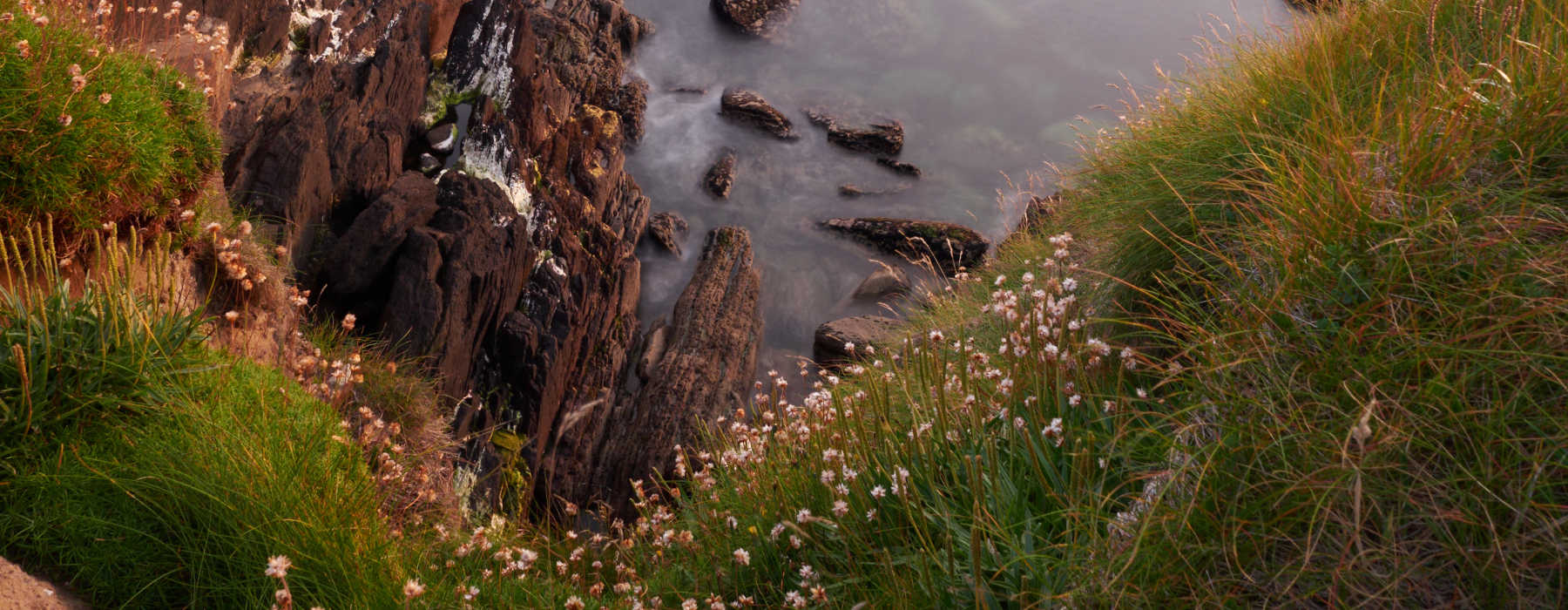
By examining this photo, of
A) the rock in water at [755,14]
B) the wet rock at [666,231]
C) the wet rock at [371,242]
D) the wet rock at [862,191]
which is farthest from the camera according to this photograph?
the rock in water at [755,14]

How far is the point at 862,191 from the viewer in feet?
58.9

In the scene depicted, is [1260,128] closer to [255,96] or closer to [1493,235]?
[1493,235]

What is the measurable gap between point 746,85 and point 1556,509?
723 inches

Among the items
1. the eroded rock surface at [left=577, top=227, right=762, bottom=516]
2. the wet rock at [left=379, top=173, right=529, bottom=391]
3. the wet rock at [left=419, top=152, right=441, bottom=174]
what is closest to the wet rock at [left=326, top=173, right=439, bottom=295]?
the wet rock at [left=379, top=173, right=529, bottom=391]

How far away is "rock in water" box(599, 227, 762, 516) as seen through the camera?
1109cm

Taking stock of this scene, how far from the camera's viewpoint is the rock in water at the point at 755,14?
20844mm

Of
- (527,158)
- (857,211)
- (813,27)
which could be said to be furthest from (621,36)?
(527,158)

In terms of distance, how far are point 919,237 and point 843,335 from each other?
2609mm

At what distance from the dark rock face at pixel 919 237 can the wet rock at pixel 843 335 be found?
5.74ft

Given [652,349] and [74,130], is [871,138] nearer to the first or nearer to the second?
[652,349]

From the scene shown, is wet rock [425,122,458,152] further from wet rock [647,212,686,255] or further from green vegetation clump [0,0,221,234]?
green vegetation clump [0,0,221,234]

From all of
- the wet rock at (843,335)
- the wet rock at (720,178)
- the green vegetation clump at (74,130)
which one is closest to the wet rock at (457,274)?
the green vegetation clump at (74,130)

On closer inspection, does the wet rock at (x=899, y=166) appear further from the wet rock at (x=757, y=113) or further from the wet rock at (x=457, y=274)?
the wet rock at (x=457, y=274)

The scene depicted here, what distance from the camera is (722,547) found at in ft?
15.2
